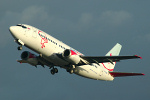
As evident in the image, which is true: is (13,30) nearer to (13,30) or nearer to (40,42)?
(13,30)

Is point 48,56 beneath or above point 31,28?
beneath

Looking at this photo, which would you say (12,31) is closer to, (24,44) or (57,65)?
(24,44)

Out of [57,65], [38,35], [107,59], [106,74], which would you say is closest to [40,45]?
[38,35]

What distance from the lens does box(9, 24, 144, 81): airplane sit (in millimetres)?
48219

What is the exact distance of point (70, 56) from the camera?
1977 inches

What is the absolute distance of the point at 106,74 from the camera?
59.0 m

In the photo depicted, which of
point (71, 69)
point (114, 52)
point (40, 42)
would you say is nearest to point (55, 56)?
point (40, 42)

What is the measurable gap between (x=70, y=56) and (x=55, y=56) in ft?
7.25

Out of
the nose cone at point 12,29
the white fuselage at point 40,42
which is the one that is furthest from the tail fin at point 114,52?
the nose cone at point 12,29

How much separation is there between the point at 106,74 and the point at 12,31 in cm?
1943

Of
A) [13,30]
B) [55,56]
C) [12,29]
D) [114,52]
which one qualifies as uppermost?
[114,52]

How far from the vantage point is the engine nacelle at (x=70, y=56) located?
50000mm

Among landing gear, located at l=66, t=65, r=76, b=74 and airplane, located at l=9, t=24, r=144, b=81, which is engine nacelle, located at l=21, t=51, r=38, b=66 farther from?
landing gear, located at l=66, t=65, r=76, b=74

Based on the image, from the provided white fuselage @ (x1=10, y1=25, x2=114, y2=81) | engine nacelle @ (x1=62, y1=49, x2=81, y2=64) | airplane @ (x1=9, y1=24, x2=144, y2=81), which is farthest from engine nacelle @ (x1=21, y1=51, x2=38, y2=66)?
engine nacelle @ (x1=62, y1=49, x2=81, y2=64)
